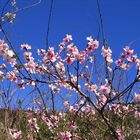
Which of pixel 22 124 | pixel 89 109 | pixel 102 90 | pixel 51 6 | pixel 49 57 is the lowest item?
pixel 102 90

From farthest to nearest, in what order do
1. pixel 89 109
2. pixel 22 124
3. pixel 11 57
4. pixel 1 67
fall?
pixel 22 124
pixel 89 109
pixel 1 67
pixel 11 57

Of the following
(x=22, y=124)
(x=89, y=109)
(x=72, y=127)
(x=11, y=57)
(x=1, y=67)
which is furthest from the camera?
(x=22, y=124)

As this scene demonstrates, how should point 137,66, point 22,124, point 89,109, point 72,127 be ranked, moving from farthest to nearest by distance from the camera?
point 22,124 < point 89,109 < point 72,127 < point 137,66

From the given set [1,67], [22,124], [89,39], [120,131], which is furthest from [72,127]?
[22,124]

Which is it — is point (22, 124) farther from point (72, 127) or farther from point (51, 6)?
point (51, 6)

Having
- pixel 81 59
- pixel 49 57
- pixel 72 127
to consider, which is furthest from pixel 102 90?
pixel 72 127

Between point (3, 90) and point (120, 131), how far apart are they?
1.90 metres

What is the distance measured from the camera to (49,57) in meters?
4.10

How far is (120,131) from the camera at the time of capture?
477 centimetres

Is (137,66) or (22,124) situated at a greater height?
(22,124)

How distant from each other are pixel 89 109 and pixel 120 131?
4.20 feet

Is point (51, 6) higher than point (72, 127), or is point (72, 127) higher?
point (51, 6)

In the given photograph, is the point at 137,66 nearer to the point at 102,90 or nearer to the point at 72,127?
the point at 102,90

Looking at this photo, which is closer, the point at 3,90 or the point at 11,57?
the point at 11,57
